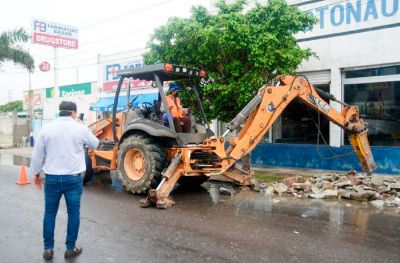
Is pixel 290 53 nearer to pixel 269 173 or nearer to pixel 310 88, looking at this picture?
pixel 310 88

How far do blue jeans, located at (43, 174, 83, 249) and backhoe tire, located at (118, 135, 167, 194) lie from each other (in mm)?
A: 3415

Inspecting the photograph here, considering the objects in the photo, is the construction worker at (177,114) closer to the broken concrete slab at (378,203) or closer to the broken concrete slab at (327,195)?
the broken concrete slab at (327,195)

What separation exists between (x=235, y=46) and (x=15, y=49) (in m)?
20.3

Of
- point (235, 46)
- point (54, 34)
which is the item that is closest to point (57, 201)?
point (235, 46)

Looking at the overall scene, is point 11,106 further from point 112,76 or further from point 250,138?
point 250,138

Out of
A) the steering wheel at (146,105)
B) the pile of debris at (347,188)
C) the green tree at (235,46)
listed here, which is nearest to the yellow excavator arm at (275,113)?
the pile of debris at (347,188)

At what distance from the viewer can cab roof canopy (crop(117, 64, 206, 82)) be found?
28.2 ft

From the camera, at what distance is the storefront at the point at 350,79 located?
12156 millimetres

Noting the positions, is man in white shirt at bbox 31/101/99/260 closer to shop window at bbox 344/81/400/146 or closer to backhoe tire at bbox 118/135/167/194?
backhoe tire at bbox 118/135/167/194

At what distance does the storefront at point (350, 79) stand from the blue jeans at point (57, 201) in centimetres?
907

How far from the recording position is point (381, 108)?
12.6 meters

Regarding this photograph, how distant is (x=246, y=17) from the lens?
11148 millimetres

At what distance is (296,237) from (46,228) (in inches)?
130

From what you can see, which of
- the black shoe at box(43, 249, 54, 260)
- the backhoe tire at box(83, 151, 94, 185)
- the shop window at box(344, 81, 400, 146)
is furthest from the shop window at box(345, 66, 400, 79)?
the black shoe at box(43, 249, 54, 260)
